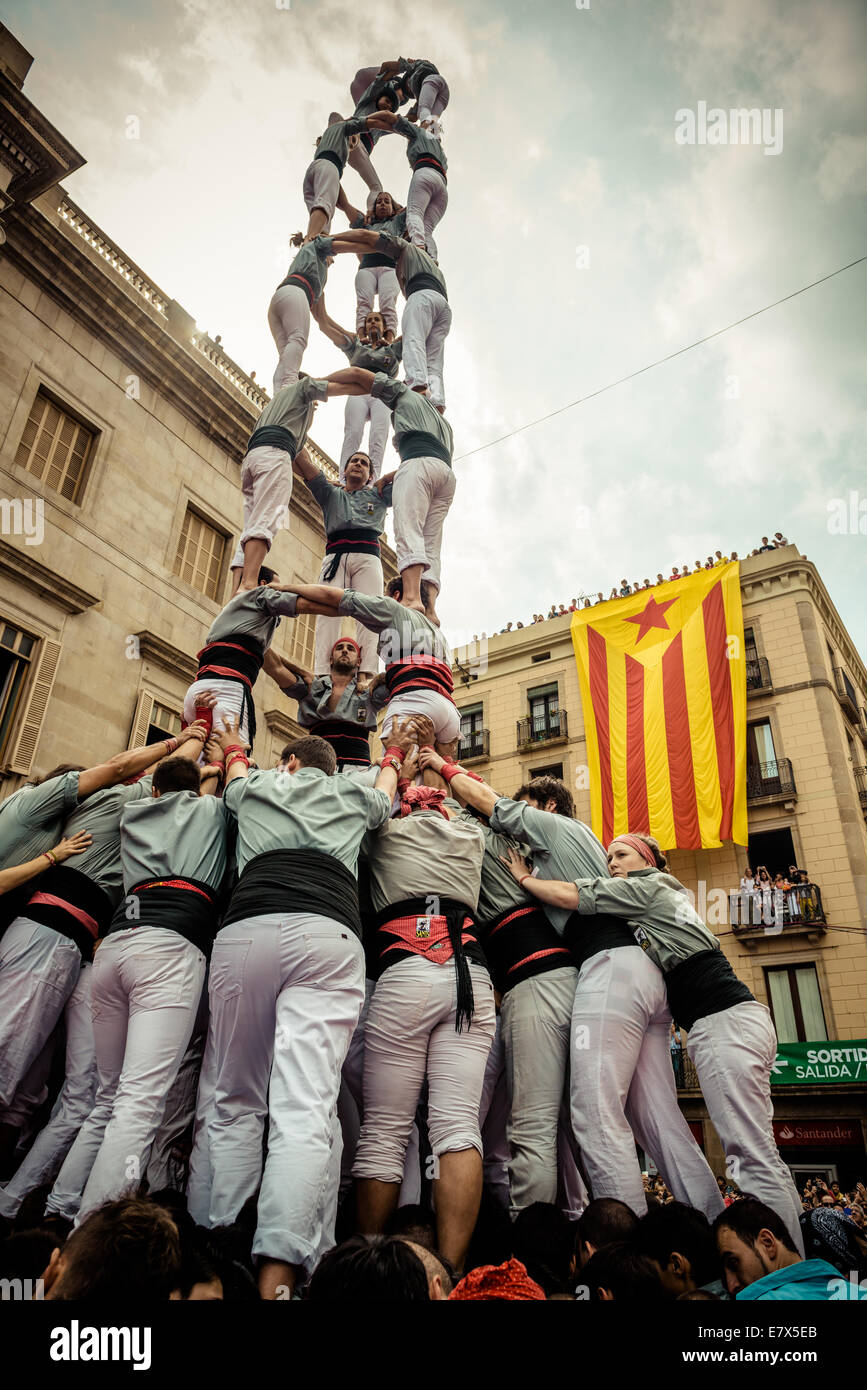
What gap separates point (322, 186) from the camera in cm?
977

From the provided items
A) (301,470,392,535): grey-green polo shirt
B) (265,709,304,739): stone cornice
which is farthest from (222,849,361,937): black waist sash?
(265,709,304,739): stone cornice

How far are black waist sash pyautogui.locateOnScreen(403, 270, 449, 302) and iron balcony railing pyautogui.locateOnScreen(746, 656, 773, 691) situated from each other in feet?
59.7

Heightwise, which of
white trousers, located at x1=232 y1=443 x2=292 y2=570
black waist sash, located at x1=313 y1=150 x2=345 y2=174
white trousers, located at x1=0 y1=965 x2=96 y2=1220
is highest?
black waist sash, located at x1=313 y1=150 x2=345 y2=174

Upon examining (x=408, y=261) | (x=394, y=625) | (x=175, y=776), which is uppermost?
(x=408, y=261)

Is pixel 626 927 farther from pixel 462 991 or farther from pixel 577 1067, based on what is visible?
pixel 462 991

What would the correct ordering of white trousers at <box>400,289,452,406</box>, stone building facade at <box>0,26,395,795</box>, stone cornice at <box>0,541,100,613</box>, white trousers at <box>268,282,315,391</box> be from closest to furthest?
white trousers at <box>268,282,315,391</box>, white trousers at <box>400,289,452,406</box>, stone cornice at <box>0,541,100,613</box>, stone building facade at <box>0,26,395,795</box>

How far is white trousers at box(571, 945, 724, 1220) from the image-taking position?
3.56m

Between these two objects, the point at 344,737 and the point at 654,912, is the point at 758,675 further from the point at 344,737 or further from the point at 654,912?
the point at 654,912

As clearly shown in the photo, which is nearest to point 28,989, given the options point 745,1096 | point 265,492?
point 745,1096

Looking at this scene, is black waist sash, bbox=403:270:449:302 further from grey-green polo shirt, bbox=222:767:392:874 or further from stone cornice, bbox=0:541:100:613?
grey-green polo shirt, bbox=222:767:392:874

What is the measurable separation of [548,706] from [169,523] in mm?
16776

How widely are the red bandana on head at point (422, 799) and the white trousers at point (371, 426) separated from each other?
20.6ft

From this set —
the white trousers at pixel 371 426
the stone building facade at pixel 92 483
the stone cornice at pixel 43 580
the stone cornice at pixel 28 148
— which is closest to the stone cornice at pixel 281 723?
the stone building facade at pixel 92 483

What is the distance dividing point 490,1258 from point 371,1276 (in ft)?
5.14
